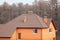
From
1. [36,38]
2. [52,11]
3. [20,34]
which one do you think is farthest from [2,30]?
[52,11]

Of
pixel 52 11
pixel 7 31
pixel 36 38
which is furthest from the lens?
pixel 52 11

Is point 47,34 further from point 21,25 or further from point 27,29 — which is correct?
point 21,25

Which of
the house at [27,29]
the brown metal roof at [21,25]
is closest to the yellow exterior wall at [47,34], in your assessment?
the house at [27,29]

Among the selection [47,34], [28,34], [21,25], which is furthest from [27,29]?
[47,34]

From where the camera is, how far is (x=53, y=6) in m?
67.6

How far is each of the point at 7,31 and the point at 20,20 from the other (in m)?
4.63

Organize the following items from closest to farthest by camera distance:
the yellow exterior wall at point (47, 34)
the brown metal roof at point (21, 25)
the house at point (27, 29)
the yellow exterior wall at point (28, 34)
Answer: the brown metal roof at point (21, 25) → the house at point (27, 29) → the yellow exterior wall at point (28, 34) → the yellow exterior wall at point (47, 34)

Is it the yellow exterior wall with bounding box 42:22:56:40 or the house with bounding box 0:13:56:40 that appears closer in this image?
the house with bounding box 0:13:56:40

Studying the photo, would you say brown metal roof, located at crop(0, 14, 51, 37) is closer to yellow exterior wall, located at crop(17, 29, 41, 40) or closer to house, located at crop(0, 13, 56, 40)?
house, located at crop(0, 13, 56, 40)

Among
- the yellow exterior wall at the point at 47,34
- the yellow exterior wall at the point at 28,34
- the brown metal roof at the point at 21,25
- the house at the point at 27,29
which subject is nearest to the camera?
the brown metal roof at the point at 21,25

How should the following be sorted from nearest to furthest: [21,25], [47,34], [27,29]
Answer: [27,29]
[21,25]
[47,34]

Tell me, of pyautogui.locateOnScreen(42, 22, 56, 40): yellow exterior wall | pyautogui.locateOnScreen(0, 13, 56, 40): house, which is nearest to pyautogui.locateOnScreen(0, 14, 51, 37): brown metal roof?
pyautogui.locateOnScreen(0, 13, 56, 40): house

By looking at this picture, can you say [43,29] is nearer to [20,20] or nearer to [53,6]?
[20,20]

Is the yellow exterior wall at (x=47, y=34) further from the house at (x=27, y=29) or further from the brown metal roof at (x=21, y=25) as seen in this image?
the brown metal roof at (x=21, y=25)
